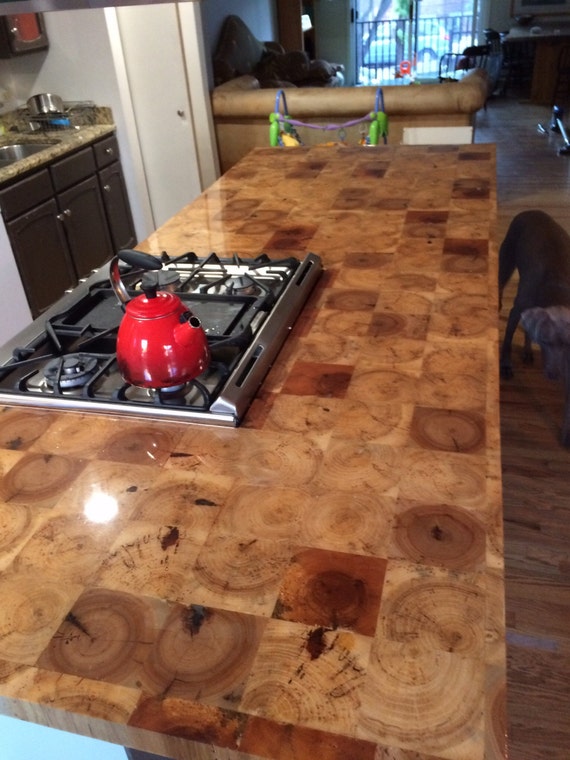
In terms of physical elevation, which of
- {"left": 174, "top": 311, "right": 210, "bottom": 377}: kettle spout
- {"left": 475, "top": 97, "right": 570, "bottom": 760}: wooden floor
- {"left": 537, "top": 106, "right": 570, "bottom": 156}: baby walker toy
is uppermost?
{"left": 174, "top": 311, "right": 210, "bottom": 377}: kettle spout

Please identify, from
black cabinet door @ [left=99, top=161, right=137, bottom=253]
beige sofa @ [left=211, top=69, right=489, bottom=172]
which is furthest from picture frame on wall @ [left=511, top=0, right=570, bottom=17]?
black cabinet door @ [left=99, top=161, right=137, bottom=253]

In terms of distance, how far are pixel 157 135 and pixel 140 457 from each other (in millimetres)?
3894

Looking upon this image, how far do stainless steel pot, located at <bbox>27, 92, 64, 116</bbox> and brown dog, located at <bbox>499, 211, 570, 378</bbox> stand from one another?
2478mm

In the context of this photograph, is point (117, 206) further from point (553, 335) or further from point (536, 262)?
point (553, 335)

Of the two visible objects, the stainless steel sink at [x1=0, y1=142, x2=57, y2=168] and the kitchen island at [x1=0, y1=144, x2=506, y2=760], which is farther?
the stainless steel sink at [x1=0, y1=142, x2=57, y2=168]

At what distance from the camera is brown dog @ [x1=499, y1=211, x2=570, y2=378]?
217 centimetres

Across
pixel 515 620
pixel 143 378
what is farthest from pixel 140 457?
pixel 515 620

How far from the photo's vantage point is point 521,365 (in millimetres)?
2832

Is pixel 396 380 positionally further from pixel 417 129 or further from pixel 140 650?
pixel 417 129

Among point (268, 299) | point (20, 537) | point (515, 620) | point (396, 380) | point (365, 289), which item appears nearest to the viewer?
point (20, 537)

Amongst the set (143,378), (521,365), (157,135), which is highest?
(143,378)

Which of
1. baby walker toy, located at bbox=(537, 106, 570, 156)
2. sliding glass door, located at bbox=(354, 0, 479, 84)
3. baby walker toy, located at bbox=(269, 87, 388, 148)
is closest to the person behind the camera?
baby walker toy, located at bbox=(269, 87, 388, 148)

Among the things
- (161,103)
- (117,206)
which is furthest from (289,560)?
(161,103)

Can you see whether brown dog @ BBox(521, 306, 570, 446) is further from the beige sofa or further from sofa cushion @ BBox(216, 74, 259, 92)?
sofa cushion @ BBox(216, 74, 259, 92)
